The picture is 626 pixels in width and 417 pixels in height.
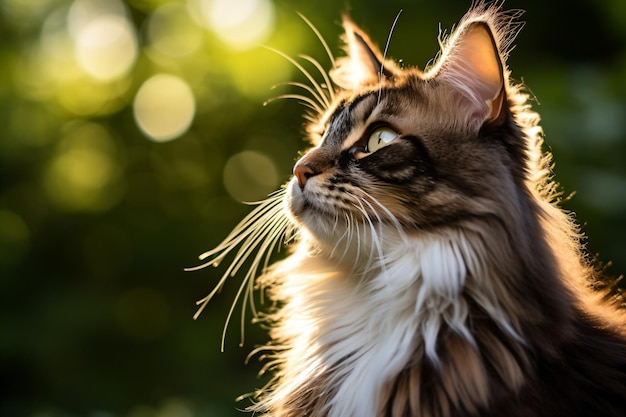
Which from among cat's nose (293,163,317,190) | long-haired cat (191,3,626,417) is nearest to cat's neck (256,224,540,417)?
long-haired cat (191,3,626,417)

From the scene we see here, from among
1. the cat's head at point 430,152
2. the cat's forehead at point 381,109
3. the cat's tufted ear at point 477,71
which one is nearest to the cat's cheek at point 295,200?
the cat's head at point 430,152

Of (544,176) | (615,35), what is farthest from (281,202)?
(615,35)

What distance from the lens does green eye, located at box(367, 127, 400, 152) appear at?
1.38 m

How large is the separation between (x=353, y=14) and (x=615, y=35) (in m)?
1.12

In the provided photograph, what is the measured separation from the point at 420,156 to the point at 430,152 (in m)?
0.02

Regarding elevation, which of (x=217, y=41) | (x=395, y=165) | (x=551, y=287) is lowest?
(x=551, y=287)

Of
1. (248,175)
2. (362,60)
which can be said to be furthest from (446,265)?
(248,175)

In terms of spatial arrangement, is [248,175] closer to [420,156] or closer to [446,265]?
[420,156]

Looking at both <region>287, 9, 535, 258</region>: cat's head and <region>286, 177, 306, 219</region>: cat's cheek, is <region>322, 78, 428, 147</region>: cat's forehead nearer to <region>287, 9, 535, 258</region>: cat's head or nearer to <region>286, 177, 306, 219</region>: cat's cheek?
<region>287, 9, 535, 258</region>: cat's head

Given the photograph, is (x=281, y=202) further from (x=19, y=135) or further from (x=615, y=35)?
(x=19, y=135)

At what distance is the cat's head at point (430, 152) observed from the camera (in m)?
1.25

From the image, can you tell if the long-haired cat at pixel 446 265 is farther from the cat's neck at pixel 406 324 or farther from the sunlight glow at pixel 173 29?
the sunlight glow at pixel 173 29

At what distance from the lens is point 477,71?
1306 millimetres

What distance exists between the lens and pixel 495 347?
3.93 feet
